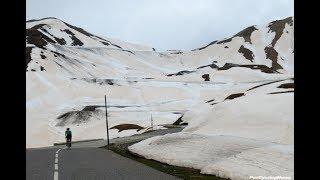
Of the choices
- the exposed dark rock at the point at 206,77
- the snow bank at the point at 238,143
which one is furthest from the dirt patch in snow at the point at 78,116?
the exposed dark rock at the point at 206,77

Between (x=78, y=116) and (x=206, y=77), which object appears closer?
(x=78, y=116)

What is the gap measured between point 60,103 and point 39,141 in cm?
4376

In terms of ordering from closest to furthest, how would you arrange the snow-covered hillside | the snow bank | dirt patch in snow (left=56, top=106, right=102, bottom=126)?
the snow bank < the snow-covered hillside < dirt patch in snow (left=56, top=106, right=102, bottom=126)

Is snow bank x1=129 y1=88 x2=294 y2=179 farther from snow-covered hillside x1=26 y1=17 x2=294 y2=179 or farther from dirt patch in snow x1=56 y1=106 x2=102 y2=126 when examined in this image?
dirt patch in snow x1=56 y1=106 x2=102 y2=126

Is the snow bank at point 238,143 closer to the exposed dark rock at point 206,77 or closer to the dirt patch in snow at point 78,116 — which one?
the dirt patch in snow at point 78,116

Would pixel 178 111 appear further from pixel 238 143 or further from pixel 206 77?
pixel 238 143

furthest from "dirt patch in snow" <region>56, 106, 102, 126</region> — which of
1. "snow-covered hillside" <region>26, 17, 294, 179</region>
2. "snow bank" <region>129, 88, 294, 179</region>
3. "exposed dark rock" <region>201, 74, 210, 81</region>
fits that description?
"exposed dark rock" <region>201, 74, 210, 81</region>

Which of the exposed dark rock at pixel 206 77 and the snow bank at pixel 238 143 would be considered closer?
the snow bank at pixel 238 143

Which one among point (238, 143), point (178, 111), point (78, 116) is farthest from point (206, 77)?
point (238, 143)
